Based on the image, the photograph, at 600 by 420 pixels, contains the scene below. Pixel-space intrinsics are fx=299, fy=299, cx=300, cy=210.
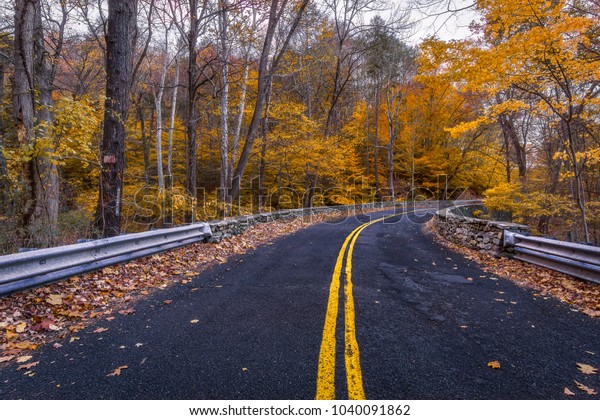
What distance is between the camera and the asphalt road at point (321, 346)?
2189mm

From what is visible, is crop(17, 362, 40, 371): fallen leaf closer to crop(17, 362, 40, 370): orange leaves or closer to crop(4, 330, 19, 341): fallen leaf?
crop(17, 362, 40, 370): orange leaves

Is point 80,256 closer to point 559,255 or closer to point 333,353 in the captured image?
point 333,353

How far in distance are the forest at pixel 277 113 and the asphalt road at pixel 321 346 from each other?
409 centimetres

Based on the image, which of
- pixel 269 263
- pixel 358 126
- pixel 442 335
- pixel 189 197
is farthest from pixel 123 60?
pixel 358 126

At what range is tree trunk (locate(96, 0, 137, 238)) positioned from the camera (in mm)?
6066

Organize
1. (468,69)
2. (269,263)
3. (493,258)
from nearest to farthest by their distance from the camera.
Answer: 1. (269,263)
2. (493,258)
3. (468,69)

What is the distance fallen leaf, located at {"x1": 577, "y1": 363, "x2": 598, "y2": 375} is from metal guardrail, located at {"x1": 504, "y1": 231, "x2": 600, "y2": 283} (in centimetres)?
275

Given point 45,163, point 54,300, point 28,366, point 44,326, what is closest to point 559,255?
point 28,366

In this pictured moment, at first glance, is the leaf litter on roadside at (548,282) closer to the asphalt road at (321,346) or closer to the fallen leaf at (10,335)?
the asphalt road at (321,346)

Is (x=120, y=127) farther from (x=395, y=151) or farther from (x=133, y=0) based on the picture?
(x=395, y=151)

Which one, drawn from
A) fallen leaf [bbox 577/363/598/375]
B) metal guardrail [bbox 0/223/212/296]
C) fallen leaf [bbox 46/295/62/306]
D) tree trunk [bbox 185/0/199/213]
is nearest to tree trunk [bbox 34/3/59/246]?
metal guardrail [bbox 0/223/212/296]

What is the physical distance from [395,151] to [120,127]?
28373mm

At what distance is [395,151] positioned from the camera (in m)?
30.8

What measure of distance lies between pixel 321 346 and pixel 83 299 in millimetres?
3114
